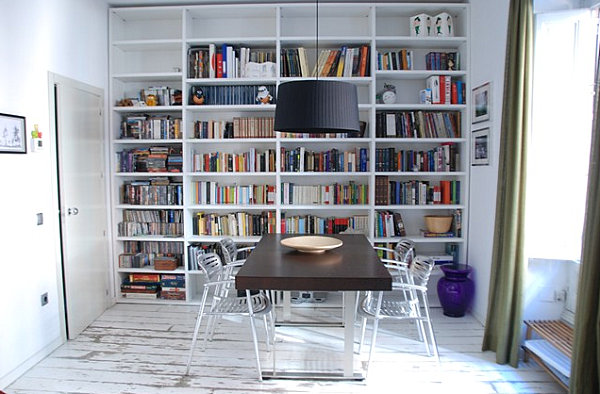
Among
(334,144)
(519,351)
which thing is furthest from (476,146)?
(519,351)

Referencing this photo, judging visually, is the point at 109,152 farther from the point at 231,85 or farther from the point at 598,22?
the point at 598,22

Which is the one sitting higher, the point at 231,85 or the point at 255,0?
the point at 255,0

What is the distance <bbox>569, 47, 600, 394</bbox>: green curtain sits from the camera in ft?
6.52

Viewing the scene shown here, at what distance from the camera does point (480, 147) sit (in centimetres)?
382

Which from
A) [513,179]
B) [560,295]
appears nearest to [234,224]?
[513,179]

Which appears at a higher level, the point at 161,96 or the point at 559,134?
the point at 161,96

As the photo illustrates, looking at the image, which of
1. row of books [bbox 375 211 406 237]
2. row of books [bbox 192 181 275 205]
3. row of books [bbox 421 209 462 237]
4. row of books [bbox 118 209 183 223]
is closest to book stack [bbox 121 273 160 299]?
row of books [bbox 118 209 183 223]

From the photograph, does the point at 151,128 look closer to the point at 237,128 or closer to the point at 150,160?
the point at 150,160

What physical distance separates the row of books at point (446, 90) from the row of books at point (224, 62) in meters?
1.61

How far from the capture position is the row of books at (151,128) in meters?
4.31

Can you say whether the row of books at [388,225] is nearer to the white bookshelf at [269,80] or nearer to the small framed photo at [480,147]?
the white bookshelf at [269,80]

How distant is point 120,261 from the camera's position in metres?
4.38

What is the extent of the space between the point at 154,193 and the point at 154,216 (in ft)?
0.82

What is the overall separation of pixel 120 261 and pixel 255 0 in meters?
3.02
